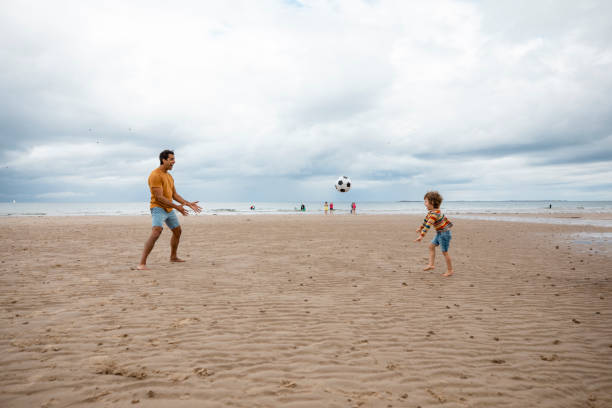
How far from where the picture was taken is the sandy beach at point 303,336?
306 cm

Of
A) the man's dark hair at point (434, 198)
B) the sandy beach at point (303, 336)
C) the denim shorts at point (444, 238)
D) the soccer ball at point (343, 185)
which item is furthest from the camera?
the soccer ball at point (343, 185)

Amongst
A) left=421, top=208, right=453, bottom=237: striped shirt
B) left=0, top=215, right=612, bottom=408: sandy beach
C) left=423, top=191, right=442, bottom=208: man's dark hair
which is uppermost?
left=423, top=191, right=442, bottom=208: man's dark hair

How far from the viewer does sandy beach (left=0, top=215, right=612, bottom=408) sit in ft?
10.0

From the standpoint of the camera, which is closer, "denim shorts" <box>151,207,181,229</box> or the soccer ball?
"denim shorts" <box>151,207,181,229</box>

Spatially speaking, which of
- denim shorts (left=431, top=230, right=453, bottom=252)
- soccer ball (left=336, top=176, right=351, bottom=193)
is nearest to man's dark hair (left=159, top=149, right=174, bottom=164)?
denim shorts (left=431, top=230, right=453, bottom=252)

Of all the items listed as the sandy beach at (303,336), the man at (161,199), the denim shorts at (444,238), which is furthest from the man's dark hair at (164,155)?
the denim shorts at (444,238)

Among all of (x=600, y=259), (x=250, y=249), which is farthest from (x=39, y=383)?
(x=600, y=259)

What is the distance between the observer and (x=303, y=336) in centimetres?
436

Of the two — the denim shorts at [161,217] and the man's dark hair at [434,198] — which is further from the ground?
the man's dark hair at [434,198]

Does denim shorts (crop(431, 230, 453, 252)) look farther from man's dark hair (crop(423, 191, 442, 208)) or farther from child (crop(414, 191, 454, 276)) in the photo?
man's dark hair (crop(423, 191, 442, 208))

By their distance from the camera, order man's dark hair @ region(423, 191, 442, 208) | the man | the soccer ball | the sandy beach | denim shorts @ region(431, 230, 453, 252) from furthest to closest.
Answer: the soccer ball, man's dark hair @ region(423, 191, 442, 208), denim shorts @ region(431, 230, 453, 252), the man, the sandy beach

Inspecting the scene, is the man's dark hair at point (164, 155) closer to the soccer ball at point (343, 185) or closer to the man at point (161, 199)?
the man at point (161, 199)

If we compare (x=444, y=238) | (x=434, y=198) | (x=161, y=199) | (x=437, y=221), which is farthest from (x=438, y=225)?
(x=161, y=199)

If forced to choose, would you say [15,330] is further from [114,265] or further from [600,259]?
[600,259]
